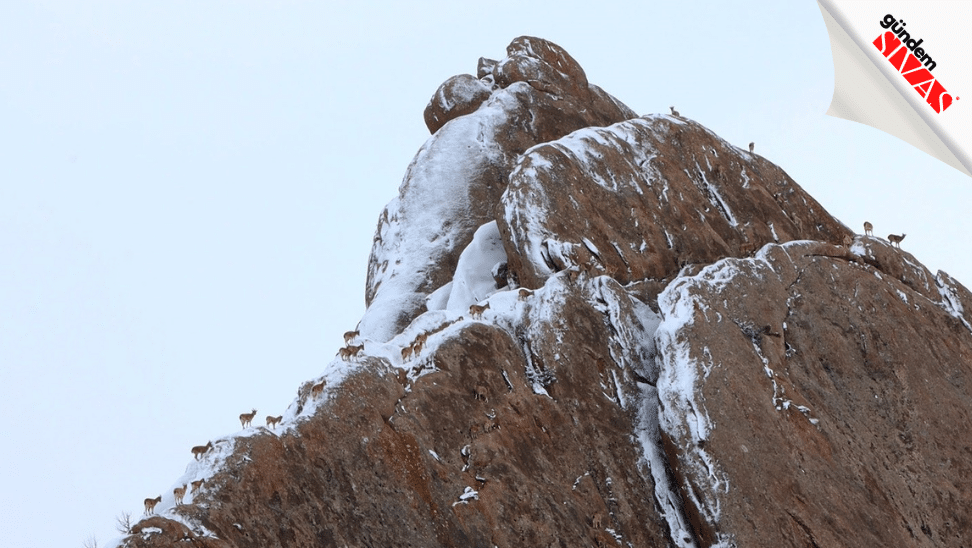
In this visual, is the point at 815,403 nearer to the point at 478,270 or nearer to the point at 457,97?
the point at 478,270

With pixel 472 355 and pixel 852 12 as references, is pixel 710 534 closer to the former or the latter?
pixel 472 355

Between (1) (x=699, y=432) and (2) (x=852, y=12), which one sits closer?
(2) (x=852, y=12)

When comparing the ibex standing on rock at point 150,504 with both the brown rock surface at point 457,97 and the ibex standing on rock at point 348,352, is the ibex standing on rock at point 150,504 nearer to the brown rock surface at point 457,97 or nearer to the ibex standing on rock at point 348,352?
the ibex standing on rock at point 348,352

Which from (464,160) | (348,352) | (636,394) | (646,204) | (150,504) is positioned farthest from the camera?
(464,160)

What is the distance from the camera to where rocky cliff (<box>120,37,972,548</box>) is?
2275cm

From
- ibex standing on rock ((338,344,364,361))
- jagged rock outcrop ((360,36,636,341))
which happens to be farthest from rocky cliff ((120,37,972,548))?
jagged rock outcrop ((360,36,636,341))

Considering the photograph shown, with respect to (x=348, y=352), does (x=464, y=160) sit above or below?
above

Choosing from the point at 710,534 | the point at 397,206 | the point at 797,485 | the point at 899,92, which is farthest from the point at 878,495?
the point at 397,206

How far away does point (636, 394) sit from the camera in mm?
27797

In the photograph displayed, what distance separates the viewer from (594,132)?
34.8m

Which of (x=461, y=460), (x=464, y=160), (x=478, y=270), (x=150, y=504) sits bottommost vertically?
(x=461, y=460)

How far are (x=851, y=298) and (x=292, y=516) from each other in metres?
18.5

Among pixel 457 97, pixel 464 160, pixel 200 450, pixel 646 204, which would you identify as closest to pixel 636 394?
pixel 646 204

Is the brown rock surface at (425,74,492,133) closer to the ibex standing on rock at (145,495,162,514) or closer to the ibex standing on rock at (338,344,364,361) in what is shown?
the ibex standing on rock at (338,344,364,361)
